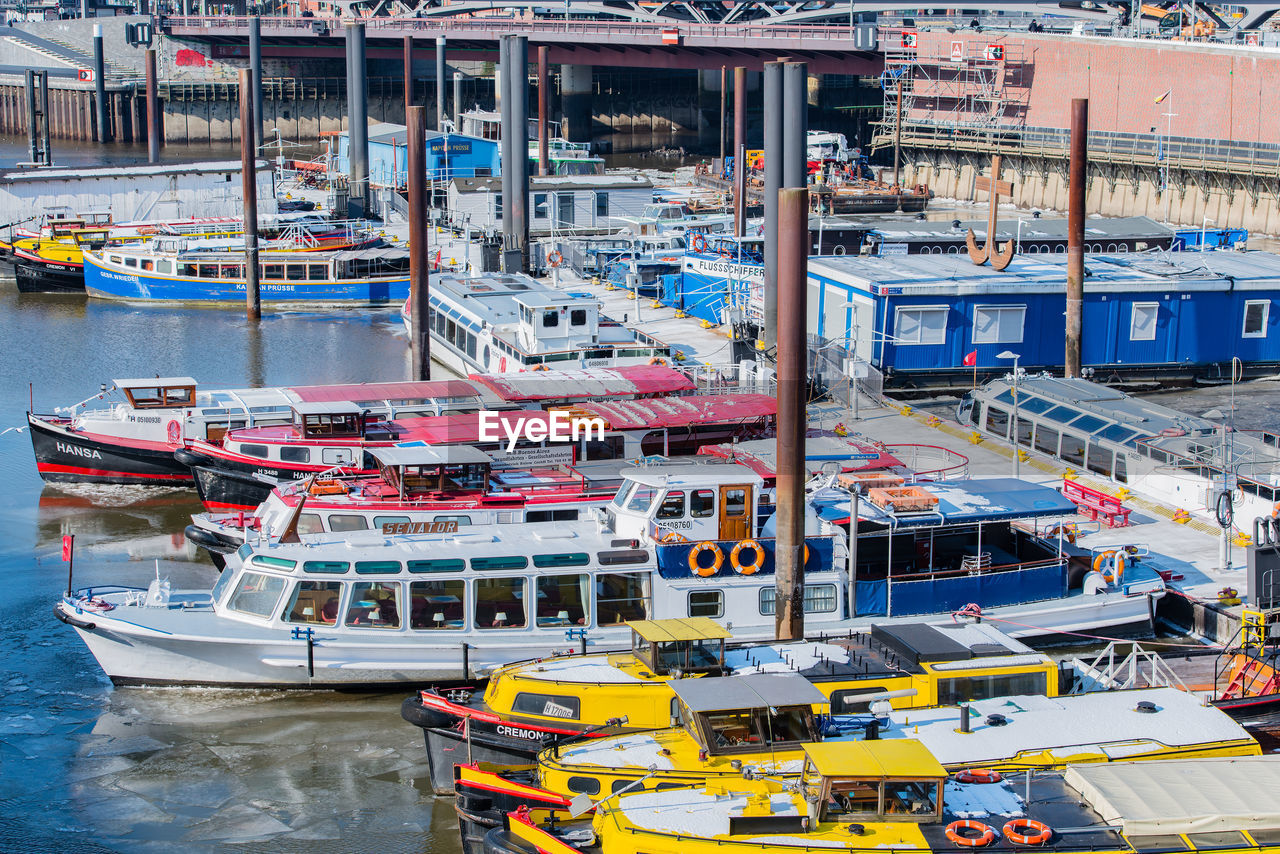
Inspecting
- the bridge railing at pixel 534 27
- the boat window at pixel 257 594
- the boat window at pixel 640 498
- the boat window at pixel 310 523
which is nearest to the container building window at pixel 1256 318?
the boat window at pixel 640 498

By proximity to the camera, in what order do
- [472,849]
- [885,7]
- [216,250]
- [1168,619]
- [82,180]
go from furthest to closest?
[885,7]
[82,180]
[216,250]
[1168,619]
[472,849]

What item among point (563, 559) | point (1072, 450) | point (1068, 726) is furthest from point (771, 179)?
point (1068, 726)

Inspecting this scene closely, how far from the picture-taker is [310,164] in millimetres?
101000

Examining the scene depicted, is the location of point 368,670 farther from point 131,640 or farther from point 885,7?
point 885,7

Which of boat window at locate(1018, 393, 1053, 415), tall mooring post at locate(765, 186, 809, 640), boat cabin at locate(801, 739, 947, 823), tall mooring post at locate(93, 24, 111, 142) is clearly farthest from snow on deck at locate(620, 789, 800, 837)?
tall mooring post at locate(93, 24, 111, 142)

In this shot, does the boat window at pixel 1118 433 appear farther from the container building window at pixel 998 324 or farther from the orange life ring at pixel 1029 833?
the orange life ring at pixel 1029 833

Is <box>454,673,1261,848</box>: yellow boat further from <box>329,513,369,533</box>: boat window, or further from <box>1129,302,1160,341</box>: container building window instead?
<box>1129,302,1160,341</box>: container building window

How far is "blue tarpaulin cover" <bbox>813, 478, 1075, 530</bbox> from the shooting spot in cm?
2738

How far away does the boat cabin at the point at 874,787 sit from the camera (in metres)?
17.2

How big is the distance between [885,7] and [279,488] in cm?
11287

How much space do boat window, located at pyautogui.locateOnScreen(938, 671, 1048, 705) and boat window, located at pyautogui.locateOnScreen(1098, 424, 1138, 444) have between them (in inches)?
626

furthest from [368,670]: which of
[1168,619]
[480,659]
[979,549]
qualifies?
[1168,619]

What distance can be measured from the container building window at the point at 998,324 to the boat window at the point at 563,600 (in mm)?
25185

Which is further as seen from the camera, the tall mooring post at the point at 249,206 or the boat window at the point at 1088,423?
the tall mooring post at the point at 249,206
